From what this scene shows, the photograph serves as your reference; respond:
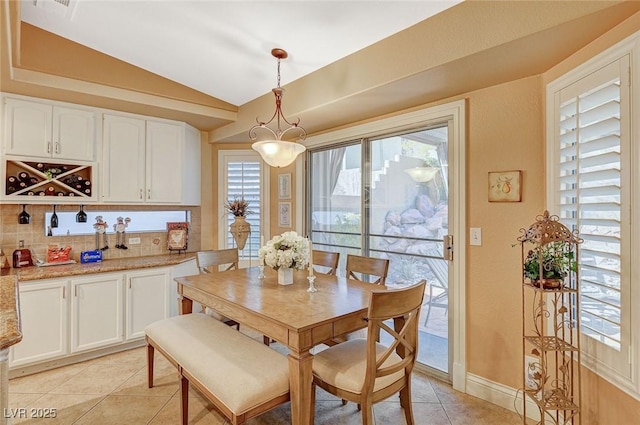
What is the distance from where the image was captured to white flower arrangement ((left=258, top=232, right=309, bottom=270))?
2268 millimetres

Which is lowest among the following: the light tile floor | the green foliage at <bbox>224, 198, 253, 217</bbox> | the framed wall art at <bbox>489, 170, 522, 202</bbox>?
the light tile floor

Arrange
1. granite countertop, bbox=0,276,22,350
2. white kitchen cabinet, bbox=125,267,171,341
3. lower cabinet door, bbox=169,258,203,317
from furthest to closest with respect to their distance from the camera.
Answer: lower cabinet door, bbox=169,258,203,317
white kitchen cabinet, bbox=125,267,171,341
granite countertop, bbox=0,276,22,350

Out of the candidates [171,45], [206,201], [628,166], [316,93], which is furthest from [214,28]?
[628,166]

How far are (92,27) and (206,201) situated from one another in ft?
7.22

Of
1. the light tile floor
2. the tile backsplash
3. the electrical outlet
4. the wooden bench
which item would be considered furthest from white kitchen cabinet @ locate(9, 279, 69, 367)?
the electrical outlet

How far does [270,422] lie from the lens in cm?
211

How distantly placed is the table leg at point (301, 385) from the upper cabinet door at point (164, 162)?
273cm

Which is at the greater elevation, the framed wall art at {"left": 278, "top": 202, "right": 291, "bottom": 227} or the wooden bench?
the framed wall art at {"left": 278, "top": 202, "right": 291, "bottom": 227}

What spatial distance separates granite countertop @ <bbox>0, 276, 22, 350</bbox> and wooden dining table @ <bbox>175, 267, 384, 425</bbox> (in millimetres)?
976

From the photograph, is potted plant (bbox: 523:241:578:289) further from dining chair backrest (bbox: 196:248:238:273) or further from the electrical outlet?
dining chair backrest (bbox: 196:248:238:273)

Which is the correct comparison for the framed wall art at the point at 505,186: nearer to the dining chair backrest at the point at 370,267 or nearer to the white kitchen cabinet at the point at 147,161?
the dining chair backrest at the point at 370,267

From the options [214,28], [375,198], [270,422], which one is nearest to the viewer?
[270,422]

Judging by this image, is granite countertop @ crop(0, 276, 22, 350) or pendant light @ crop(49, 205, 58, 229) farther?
pendant light @ crop(49, 205, 58, 229)

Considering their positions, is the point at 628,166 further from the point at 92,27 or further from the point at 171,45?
the point at 92,27
